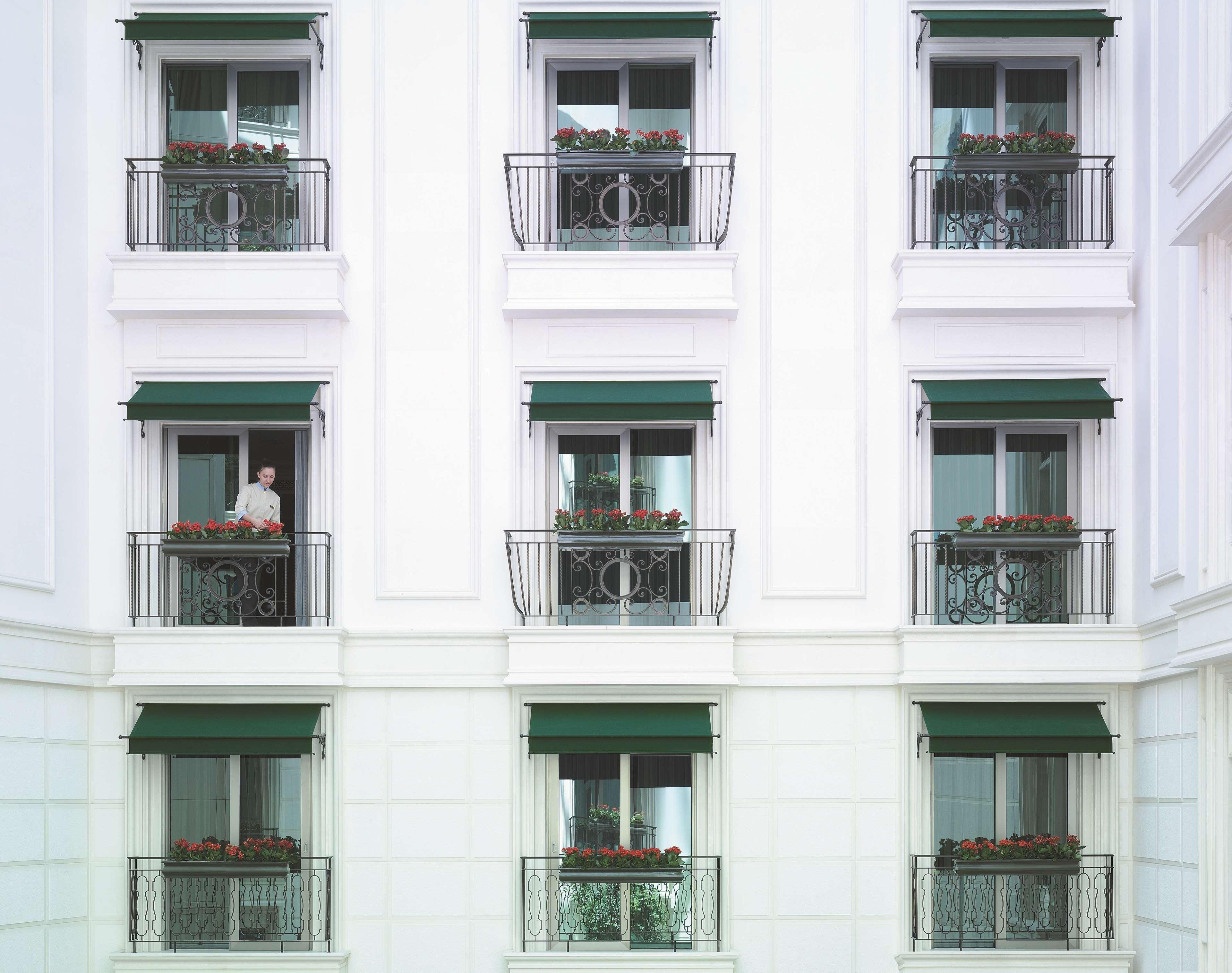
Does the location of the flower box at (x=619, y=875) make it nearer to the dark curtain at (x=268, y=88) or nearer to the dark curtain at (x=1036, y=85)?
the dark curtain at (x=268, y=88)

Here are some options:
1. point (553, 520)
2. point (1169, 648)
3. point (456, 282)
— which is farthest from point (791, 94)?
point (1169, 648)

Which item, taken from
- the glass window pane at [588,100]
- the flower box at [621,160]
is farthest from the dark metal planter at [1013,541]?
the glass window pane at [588,100]

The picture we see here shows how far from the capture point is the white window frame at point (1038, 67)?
11.0 metres

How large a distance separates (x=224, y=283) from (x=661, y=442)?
386cm

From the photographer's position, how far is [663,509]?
36.0ft

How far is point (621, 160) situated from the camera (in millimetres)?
10688

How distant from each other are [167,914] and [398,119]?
6823 mm

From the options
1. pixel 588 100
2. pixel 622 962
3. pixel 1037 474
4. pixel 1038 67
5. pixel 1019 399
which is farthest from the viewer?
pixel 588 100

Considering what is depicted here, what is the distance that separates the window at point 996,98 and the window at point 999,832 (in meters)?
5.30

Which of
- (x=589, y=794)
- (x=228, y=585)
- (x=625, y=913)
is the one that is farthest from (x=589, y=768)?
(x=228, y=585)

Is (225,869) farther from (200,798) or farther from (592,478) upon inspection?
(592,478)

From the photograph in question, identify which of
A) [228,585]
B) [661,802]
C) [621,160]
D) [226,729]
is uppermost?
[621,160]

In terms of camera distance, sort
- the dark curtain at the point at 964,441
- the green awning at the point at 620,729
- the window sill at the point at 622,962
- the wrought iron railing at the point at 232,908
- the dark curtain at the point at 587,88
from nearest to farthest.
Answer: the window sill at the point at 622,962 → the green awning at the point at 620,729 → the wrought iron railing at the point at 232,908 → the dark curtain at the point at 964,441 → the dark curtain at the point at 587,88

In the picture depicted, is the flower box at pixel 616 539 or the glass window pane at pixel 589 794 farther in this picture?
the glass window pane at pixel 589 794
